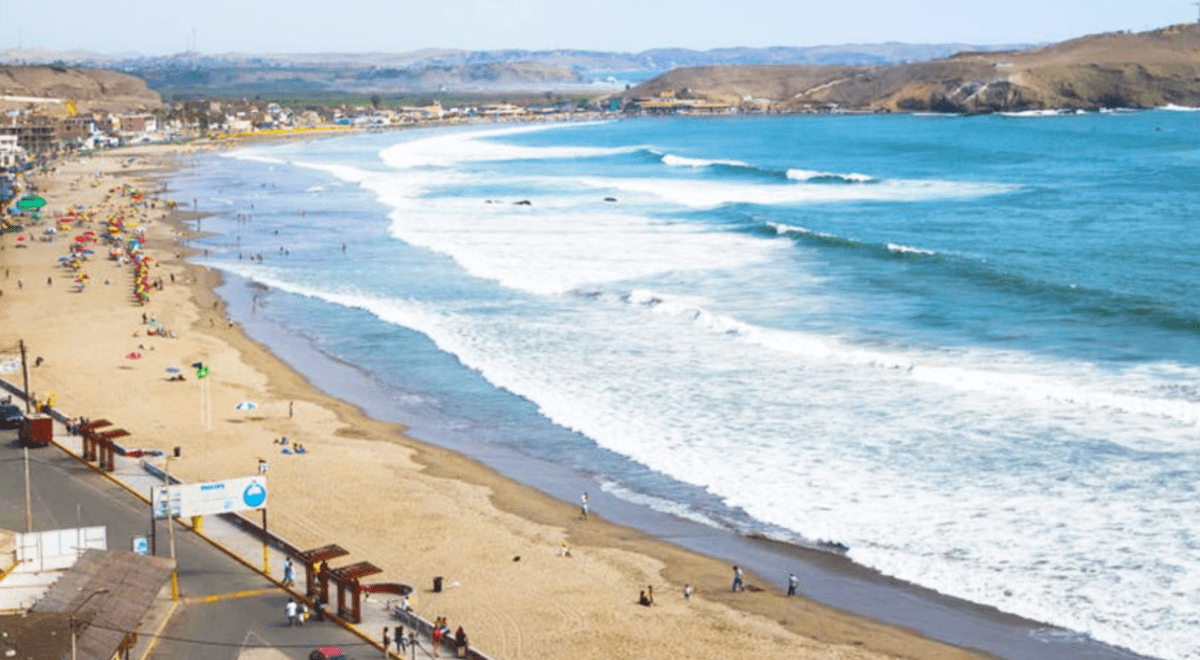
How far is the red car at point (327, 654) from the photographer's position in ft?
78.3

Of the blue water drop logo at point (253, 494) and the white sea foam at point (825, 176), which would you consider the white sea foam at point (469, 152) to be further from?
the blue water drop logo at point (253, 494)

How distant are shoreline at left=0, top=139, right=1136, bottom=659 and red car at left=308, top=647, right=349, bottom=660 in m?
2.94

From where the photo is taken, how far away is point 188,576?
2783 centimetres

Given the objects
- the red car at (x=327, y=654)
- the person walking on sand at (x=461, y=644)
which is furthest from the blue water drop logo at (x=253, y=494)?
the person walking on sand at (x=461, y=644)

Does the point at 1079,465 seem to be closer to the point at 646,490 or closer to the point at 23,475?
the point at 646,490

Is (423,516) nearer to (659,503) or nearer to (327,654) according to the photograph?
(659,503)

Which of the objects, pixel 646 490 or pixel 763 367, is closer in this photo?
pixel 646 490

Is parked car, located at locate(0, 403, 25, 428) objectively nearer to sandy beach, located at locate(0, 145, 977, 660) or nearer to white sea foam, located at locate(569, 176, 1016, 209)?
sandy beach, located at locate(0, 145, 977, 660)

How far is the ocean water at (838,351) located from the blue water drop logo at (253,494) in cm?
1041

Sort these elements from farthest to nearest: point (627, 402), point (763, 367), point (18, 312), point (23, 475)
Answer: point (18, 312) → point (763, 367) → point (627, 402) → point (23, 475)

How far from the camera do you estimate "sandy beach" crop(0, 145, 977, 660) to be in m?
26.7

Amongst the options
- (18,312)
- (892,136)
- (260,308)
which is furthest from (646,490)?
(892,136)

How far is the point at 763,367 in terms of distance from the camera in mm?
46812

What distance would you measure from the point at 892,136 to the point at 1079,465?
149m
